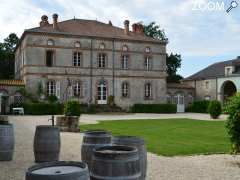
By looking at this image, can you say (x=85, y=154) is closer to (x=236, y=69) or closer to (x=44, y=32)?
(x=44, y=32)

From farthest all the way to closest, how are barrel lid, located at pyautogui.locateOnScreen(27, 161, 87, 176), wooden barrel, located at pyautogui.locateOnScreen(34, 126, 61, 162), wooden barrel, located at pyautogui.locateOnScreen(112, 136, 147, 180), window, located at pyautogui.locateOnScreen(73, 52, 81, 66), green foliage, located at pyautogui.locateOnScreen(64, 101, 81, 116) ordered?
window, located at pyautogui.locateOnScreen(73, 52, 81, 66) < green foliage, located at pyautogui.locateOnScreen(64, 101, 81, 116) < wooden barrel, located at pyautogui.locateOnScreen(34, 126, 61, 162) < wooden barrel, located at pyautogui.locateOnScreen(112, 136, 147, 180) < barrel lid, located at pyautogui.locateOnScreen(27, 161, 87, 176)

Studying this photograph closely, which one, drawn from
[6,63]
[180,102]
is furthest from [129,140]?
[6,63]

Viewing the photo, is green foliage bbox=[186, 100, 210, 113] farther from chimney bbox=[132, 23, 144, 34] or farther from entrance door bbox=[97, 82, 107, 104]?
entrance door bbox=[97, 82, 107, 104]

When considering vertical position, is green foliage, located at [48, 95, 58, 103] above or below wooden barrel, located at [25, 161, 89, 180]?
above

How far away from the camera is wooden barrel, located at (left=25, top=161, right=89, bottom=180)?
131 inches

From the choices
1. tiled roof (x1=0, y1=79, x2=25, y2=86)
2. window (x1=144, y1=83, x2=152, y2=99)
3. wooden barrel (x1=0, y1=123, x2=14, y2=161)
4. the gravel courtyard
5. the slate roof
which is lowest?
the gravel courtyard

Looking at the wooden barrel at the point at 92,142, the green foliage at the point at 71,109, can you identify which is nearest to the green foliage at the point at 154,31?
the green foliage at the point at 71,109

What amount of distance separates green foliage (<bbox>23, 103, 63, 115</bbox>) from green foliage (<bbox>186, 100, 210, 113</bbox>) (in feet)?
49.5

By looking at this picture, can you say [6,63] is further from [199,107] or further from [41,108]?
[199,107]

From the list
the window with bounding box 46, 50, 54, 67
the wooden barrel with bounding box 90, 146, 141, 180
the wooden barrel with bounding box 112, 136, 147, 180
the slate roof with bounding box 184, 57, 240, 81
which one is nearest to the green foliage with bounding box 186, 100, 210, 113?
the slate roof with bounding box 184, 57, 240, 81

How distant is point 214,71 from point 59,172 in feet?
134

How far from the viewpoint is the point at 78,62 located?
34.0 meters

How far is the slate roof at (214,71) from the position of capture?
132ft

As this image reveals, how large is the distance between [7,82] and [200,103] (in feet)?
63.0
